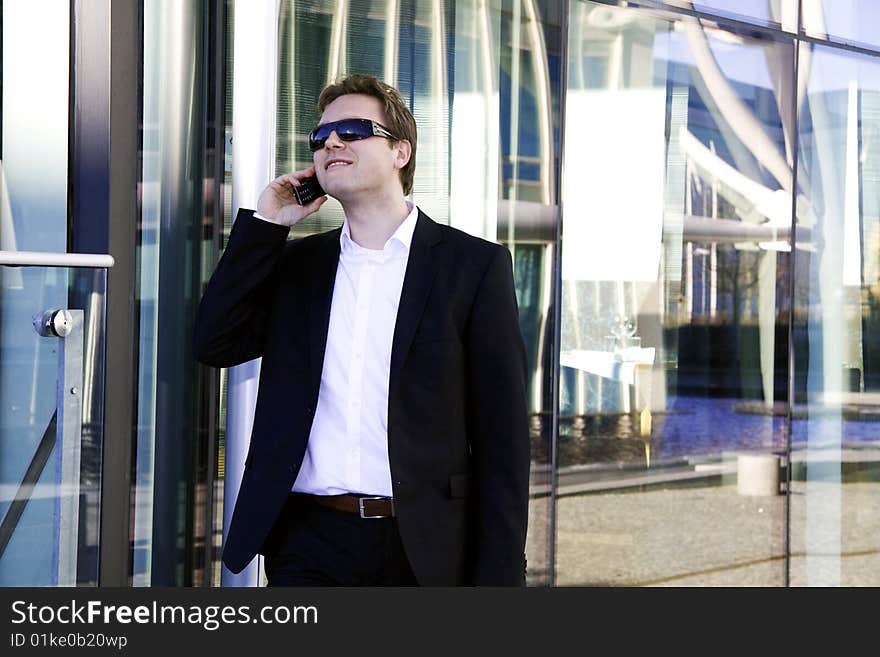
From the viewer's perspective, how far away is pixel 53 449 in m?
3.42

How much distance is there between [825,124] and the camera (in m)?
6.54

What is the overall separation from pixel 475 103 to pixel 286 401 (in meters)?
2.87

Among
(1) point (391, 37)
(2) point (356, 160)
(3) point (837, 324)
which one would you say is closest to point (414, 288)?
(2) point (356, 160)

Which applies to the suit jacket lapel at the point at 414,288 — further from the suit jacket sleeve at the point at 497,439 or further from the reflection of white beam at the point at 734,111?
the reflection of white beam at the point at 734,111

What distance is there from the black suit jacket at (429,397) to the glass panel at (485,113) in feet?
6.32

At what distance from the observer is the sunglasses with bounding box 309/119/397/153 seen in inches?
124

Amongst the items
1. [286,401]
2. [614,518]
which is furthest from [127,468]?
[614,518]

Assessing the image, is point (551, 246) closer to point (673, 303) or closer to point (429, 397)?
point (673, 303)

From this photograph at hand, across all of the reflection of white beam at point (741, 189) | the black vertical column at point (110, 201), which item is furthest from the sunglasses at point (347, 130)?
the reflection of white beam at point (741, 189)

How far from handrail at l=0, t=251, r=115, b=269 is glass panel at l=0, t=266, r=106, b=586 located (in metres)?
0.05

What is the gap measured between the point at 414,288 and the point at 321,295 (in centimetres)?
26

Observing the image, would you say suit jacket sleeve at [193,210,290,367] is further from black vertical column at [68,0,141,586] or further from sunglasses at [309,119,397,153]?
black vertical column at [68,0,141,586]

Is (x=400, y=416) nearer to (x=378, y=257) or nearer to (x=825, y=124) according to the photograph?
(x=378, y=257)

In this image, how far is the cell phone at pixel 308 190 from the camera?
10.7ft
